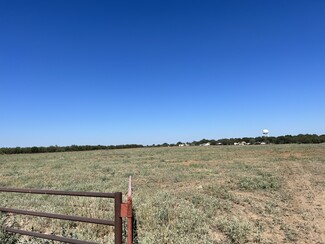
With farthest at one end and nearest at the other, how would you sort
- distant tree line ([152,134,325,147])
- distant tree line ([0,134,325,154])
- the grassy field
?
distant tree line ([152,134,325,147]) → distant tree line ([0,134,325,154]) → the grassy field

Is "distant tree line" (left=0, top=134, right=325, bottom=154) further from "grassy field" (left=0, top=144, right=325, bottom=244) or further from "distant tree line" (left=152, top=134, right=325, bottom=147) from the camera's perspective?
"grassy field" (left=0, top=144, right=325, bottom=244)

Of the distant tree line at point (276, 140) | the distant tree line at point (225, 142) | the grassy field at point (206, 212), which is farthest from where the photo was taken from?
the distant tree line at point (276, 140)

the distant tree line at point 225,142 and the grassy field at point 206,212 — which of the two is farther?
the distant tree line at point 225,142

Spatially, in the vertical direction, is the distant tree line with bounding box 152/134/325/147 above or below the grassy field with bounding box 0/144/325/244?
above

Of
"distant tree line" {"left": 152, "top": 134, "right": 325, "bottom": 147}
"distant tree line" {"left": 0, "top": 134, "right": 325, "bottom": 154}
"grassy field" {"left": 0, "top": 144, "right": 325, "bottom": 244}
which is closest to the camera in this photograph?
"grassy field" {"left": 0, "top": 144, "right": 325, "bottom": 244}

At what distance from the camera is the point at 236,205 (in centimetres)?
1056

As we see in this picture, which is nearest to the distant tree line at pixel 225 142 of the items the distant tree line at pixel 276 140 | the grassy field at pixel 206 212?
the distant tree line at pixel 276 140

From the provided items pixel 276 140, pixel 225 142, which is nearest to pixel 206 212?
pixel 276 140

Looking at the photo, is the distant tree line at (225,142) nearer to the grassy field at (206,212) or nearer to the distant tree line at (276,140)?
the distant tree line at (276,140)

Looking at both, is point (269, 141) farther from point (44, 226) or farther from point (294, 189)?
point (44, 226)

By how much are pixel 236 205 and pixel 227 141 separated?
293 feet

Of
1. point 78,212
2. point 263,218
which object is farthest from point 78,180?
point 263,218

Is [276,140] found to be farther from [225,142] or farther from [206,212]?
[206,212]

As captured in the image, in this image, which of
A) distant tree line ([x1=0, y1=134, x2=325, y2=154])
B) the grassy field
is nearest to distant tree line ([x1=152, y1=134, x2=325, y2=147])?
distant tree line ([x1=0, y1=134, x2=325, y2=154])
